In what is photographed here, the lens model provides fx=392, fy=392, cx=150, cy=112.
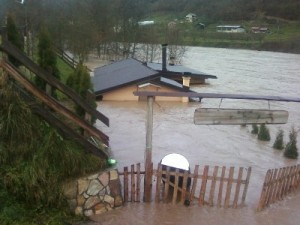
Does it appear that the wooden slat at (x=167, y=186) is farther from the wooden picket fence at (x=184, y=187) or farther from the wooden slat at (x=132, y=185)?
the wooden slat at (x=132, y=185)

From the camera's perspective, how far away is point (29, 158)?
7137 millimetres

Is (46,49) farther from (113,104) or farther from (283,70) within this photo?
(283,70)

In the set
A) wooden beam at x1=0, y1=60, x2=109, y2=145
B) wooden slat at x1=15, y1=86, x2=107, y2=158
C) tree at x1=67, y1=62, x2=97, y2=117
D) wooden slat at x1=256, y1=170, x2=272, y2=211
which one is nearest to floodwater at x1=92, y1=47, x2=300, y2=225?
wooden slat at x1=256, y1=170, x2=272, y2=211

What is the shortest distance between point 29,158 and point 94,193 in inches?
55.2

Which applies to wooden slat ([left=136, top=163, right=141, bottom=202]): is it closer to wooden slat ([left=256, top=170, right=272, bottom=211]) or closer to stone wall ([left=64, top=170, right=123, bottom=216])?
stone wall ([left=64, top=170, right=123, bottom=216])

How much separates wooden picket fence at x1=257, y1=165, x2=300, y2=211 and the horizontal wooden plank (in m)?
1.05

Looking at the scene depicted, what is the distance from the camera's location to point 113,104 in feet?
65.4

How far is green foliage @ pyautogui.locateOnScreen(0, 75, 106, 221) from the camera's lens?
22.8ft

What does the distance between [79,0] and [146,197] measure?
41.8 metres

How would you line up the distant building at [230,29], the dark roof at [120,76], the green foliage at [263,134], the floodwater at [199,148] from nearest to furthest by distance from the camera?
the floodwater at [199,148], the green foliage at [263,134], the dark roof at [120,76], the distant building at [230,29]

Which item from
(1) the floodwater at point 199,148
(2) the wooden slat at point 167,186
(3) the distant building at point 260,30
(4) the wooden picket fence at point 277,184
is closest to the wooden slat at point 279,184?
(4) the wooden picket fence at point 277,184

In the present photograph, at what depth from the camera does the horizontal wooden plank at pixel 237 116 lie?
25.2 ft

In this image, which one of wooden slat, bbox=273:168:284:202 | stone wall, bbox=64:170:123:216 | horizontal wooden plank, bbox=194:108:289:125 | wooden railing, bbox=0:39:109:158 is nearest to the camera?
wooden railing, bbox=0:39:109:158

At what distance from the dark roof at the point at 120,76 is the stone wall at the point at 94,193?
12.6 meters
